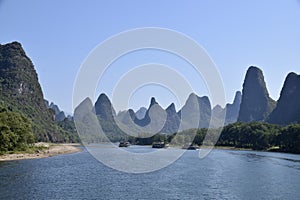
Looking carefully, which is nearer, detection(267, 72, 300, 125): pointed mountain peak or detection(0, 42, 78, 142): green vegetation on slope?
detection(0, 42, 78, 142): green vegetation on slope

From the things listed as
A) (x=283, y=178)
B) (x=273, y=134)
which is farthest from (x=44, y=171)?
(x=273, y=134)

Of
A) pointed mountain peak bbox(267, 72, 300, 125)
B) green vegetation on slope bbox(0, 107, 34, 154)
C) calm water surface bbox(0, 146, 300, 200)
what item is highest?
pointed mountain peak bbox(267, 72, 300, 125)

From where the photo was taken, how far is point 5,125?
54.6 meters

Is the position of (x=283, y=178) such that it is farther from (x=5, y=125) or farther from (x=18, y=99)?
(x=18, y=99)

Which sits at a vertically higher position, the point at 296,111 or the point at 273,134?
the point at 296,111

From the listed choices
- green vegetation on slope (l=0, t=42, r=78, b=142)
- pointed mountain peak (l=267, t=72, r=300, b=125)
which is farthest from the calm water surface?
pointed mountain peak (l=267, t=72, r=300, b=125)

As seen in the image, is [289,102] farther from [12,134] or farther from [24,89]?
[12,134]

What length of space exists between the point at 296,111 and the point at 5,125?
342 feet

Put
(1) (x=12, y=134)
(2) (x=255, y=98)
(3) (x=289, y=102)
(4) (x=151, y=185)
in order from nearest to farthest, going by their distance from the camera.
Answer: (4) (x=151, y=185) < (1) (x=12, y=134) < (3) (x=289, y=102) < (2) (x=255, y=98)

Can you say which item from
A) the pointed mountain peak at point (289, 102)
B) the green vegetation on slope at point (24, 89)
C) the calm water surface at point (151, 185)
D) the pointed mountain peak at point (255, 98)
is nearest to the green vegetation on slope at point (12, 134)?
the calm water surface at point (151, 185)

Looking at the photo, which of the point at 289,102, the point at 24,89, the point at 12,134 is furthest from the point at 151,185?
the point at 24,89

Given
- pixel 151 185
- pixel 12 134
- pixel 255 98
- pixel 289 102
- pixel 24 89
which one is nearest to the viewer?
pixel 151 185

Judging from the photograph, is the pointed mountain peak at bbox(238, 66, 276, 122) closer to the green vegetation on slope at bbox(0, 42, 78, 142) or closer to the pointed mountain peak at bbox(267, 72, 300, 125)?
the pointed mountain peak at bbox(267, 72, 300, 125)

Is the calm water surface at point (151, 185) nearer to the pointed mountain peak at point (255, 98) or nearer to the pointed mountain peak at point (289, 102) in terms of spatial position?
the pointed mountain peak at point (289, 102)
